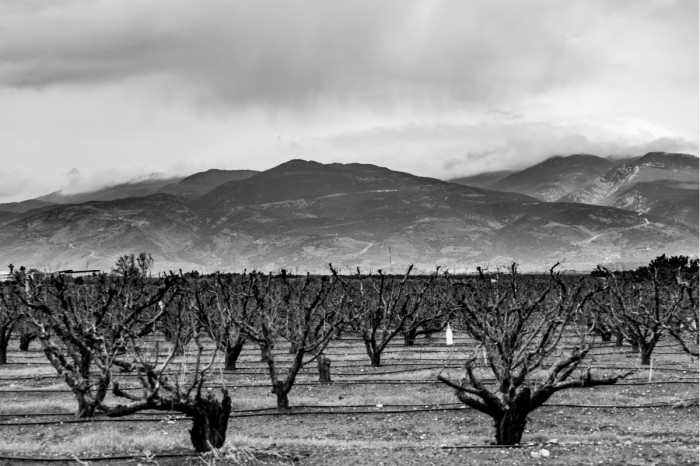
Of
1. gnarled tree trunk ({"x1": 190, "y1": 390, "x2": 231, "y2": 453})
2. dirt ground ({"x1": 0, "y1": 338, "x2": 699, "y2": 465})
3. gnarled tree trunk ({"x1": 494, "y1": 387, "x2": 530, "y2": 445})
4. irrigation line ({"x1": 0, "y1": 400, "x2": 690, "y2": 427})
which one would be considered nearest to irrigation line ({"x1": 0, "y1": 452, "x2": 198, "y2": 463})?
dirt ground ({"x1": 0, "y1": 338, "x2": 699, "y2": 465})

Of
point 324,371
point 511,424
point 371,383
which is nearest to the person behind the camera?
point 511,424

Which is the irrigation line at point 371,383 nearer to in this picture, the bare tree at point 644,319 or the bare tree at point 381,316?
the bare tree at point 644,319

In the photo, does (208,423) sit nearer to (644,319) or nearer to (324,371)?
(324,371)

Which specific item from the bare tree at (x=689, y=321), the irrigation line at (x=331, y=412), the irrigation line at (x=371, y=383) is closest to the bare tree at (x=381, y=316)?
the irrigation line at (x=371, y=383)

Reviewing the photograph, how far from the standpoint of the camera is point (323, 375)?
30500 millimetres

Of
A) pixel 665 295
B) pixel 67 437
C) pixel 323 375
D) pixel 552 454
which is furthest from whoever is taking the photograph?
pixel 665 295

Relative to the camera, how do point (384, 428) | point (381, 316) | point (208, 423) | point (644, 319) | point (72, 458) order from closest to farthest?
1. point (72, 458)
2. point (208, 423)
3. point (384, 428)
4. point (644, 319)
5. point (381, 316)

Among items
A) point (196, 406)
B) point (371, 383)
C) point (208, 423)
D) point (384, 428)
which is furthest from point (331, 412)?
point (196, 406)

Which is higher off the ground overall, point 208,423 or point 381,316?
point 381,316

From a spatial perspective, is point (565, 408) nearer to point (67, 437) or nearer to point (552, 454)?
point (552, 454)

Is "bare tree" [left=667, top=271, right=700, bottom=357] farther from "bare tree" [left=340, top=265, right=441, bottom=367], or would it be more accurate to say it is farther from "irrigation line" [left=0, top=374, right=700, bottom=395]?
"bare tree" [left=340, top=265, right=441, bottom=367]

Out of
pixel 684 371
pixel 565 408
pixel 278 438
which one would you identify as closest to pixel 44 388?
pixel 278 438

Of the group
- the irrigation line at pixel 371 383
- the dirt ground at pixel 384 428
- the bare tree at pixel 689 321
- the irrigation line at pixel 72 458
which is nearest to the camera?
the irrigation line at pixel 72 458

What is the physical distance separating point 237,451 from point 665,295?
4839 cm
